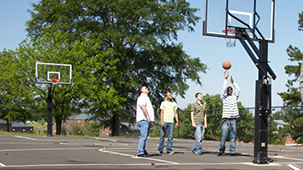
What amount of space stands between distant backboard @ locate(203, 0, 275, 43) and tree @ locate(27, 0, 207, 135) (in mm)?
23817

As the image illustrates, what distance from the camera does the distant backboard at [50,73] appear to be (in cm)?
2595

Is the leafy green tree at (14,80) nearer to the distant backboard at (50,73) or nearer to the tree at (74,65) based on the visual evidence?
the tree at (74,65)

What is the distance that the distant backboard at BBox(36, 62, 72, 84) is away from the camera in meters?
26.0

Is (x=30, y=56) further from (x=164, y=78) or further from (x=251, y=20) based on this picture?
(x=251, y=20)

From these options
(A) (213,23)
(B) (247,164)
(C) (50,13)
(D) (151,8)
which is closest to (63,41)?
(C) (50,13)

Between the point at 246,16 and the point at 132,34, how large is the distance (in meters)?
26.2

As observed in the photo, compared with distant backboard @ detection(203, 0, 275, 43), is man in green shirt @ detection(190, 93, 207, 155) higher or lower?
lower

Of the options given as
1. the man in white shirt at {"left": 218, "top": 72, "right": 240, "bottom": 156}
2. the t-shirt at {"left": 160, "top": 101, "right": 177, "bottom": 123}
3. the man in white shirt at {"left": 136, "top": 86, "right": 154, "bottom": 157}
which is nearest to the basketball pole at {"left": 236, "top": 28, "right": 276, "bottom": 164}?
the man in white shirt at {"left": 218, "top": 72, "right": 240, "bottom": 156}

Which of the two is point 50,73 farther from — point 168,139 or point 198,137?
point 198,137

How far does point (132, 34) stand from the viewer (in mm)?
36719

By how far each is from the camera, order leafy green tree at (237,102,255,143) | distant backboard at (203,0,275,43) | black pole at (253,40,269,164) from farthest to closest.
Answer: leafy green tree at (237,102,255,143), distant backboard at (203,0,275,43), black pole at (253,40,269,164)

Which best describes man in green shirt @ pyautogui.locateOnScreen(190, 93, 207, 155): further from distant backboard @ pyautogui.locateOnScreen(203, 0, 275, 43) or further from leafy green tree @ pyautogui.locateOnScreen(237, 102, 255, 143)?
leafy green tree @ pyautogui.locateOnScreen(237, 102, 255, 143)

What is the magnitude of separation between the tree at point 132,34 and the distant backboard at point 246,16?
23.8 m

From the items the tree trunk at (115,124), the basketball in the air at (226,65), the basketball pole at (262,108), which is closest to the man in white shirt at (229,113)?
the basketball in the air at (226,65)
